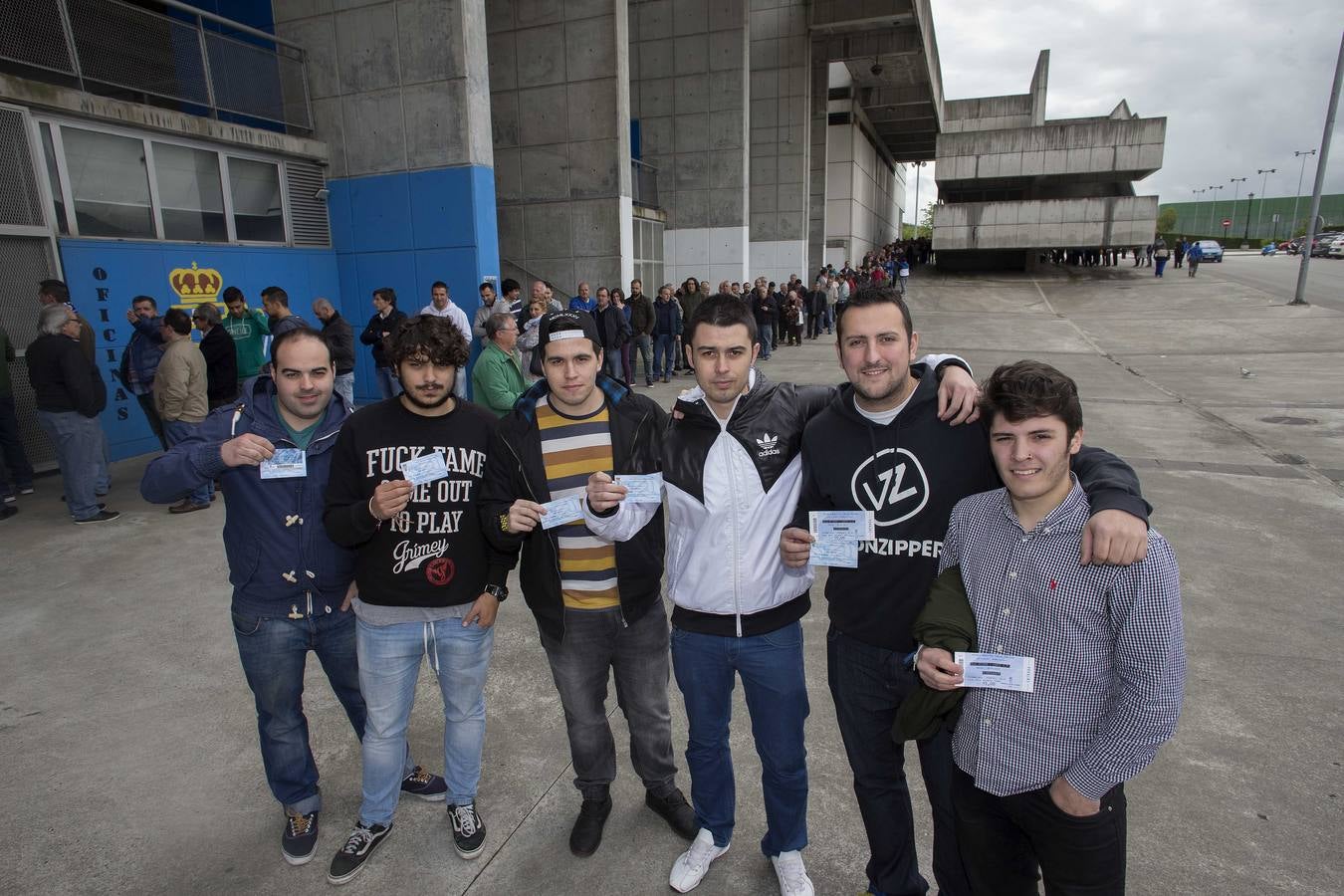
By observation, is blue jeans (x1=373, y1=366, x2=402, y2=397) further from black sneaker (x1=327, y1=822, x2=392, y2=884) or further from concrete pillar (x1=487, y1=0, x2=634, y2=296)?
black sneaker (x1=327, y1=822, x2=392, y2=884)

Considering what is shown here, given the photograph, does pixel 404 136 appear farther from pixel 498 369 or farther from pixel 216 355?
pixel 498 369

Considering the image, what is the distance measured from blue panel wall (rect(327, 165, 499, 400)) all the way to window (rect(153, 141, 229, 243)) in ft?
6.68

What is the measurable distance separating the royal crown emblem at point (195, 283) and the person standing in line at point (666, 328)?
7.66 metres

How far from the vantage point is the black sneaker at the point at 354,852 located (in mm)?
2688

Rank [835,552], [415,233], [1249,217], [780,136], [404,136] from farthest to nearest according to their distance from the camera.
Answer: [1249,217], [780,136], [415,233], [404,136], [835,552]

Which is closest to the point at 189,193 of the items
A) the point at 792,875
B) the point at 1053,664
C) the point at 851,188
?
the point at 792,875

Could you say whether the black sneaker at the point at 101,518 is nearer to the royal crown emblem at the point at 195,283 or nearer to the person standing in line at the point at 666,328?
the royal crown emblem at the point at 195,283

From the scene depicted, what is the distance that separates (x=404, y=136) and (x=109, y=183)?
4095 millimetres

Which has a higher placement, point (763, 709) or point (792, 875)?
point (763, 709)

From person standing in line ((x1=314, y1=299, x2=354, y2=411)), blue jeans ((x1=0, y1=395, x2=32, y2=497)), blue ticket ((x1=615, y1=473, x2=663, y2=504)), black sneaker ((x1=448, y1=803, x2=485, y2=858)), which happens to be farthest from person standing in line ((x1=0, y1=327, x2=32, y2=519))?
blue ticket ((x1=615, y1=473, x2=663, y2=504))

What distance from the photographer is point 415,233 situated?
11656 mm

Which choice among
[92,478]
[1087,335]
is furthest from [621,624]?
[1087,335]

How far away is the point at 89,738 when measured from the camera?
140 inches

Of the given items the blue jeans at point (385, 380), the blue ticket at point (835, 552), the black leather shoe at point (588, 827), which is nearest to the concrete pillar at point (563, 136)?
the blue jeans at point (385, 380)
